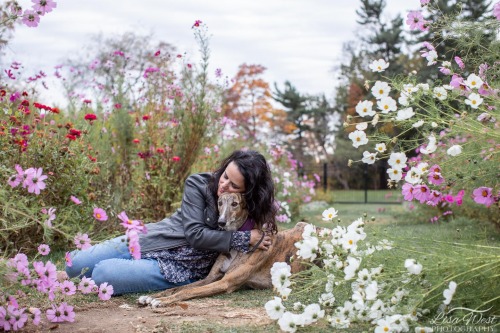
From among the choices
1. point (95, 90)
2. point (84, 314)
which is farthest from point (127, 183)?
point (84, 314)

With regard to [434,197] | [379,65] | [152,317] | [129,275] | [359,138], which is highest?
[379,65]

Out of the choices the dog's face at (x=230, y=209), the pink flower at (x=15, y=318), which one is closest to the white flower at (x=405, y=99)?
the dog's face at (x=230, y=209)

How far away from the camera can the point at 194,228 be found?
354 centimetres

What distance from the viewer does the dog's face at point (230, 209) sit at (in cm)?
354

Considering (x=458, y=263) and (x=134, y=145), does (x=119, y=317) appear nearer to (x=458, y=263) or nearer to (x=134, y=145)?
(x=458, y=263)

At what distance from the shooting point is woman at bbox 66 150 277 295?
3.51 meters

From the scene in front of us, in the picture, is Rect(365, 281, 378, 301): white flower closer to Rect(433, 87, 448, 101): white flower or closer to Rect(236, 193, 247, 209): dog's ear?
Rect(433, 87, 448, 101): white flower

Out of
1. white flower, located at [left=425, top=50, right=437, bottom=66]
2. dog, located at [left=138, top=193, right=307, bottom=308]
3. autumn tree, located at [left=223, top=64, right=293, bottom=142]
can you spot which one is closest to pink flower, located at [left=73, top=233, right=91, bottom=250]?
dog, located at [left=138, top=193, right=307, bottom=308]

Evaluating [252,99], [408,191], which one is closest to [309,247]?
[408,191]

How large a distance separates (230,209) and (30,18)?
61.7 inches

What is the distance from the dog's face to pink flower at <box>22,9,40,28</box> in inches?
58.6

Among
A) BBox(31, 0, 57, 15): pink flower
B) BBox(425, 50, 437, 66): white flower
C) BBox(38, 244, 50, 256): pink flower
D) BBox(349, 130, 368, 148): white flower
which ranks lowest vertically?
BBox(38, 244, 50, 256): pink flower

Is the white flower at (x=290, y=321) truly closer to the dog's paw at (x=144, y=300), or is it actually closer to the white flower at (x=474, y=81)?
the dog's paw at (x=144, y=300)

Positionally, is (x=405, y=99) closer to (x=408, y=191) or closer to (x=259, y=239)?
(x=408, y=191)
